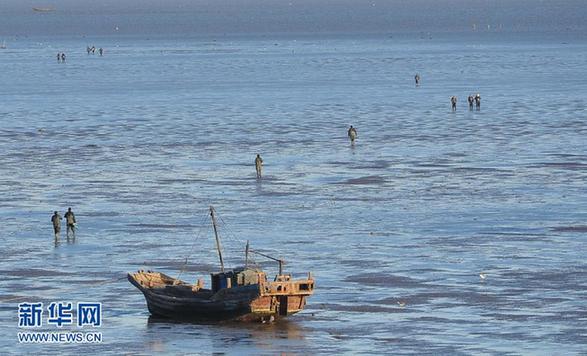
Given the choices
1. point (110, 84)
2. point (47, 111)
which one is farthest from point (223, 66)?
point (47, 111)

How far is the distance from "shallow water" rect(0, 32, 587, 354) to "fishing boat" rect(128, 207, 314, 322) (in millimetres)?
480

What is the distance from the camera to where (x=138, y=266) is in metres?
57.0

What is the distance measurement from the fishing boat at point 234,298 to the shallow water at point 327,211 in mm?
480

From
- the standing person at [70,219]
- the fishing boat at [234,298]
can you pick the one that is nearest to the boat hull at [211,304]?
the fishing boat at [234,298]

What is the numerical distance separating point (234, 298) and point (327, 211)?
22425 millimetres

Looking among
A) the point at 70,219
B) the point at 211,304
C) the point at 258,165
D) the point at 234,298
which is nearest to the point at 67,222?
the point at 70,219

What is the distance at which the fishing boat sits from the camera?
1875 inches

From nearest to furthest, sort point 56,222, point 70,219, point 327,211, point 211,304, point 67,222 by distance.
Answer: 1. point 211,304
2. point 56,222
3. point 70,219
4. point 67,222
5. point 327,211

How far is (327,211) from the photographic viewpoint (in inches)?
2749

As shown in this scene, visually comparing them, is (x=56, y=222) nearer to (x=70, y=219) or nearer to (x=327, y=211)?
(x=70, y=219)

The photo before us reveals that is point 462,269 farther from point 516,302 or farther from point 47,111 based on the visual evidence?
point 47,111

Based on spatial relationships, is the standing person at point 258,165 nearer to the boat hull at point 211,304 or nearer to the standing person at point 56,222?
the standing person at point 56,222

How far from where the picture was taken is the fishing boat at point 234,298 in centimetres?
4762

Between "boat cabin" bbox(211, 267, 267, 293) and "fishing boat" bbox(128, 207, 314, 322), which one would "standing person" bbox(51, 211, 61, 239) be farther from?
"boat cabin" bbox(211, 267, 267, 293)
